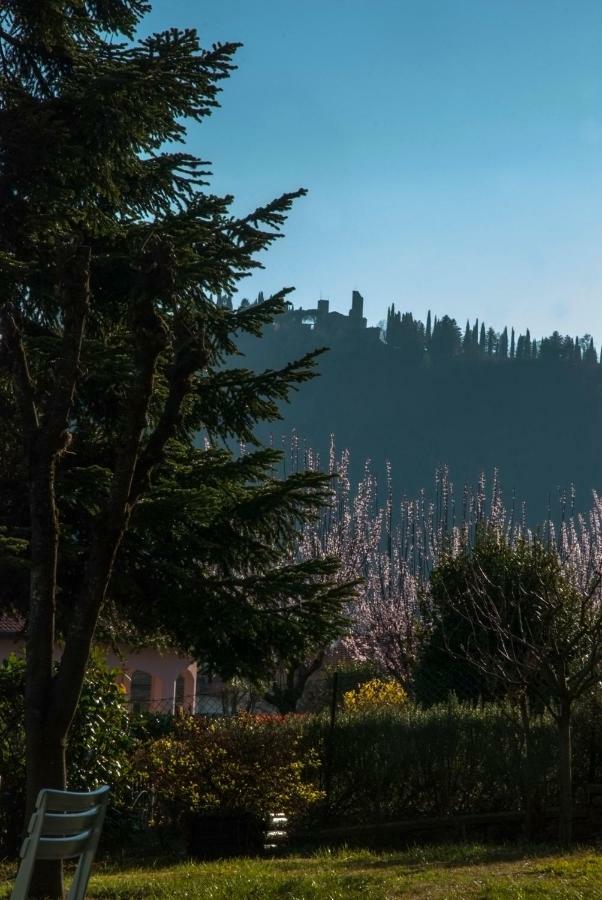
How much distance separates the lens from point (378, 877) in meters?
9.42

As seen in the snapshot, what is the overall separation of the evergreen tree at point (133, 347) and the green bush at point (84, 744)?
1190 mm

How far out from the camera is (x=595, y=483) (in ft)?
556

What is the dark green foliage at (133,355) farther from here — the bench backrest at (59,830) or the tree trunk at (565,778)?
the bench backrest at (59,830)

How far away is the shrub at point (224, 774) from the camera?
43.3 ft

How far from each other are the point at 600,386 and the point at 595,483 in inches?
1157

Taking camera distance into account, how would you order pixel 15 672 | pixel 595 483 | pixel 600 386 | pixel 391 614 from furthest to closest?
1. pixel 600 386
2. pixel 595 483
3. pixel 391 614
4. pixel 15 672

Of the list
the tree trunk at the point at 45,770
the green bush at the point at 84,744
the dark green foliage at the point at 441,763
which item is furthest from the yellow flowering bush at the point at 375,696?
the tree trunk at the point at 45,770

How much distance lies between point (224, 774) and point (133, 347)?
5821 mm

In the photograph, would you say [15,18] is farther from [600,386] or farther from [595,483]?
[600,386]

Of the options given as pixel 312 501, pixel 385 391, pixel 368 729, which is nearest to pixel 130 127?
pixel 312 501

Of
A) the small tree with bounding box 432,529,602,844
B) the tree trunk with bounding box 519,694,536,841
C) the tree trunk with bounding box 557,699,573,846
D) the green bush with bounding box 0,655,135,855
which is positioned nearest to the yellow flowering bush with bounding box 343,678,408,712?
the small tree with bounding box 432,529,602,844

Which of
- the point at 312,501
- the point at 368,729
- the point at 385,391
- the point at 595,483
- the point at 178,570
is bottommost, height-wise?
the point at 368,729

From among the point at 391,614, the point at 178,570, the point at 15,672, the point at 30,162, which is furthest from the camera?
the point at 391,614

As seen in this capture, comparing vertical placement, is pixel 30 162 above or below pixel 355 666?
above
